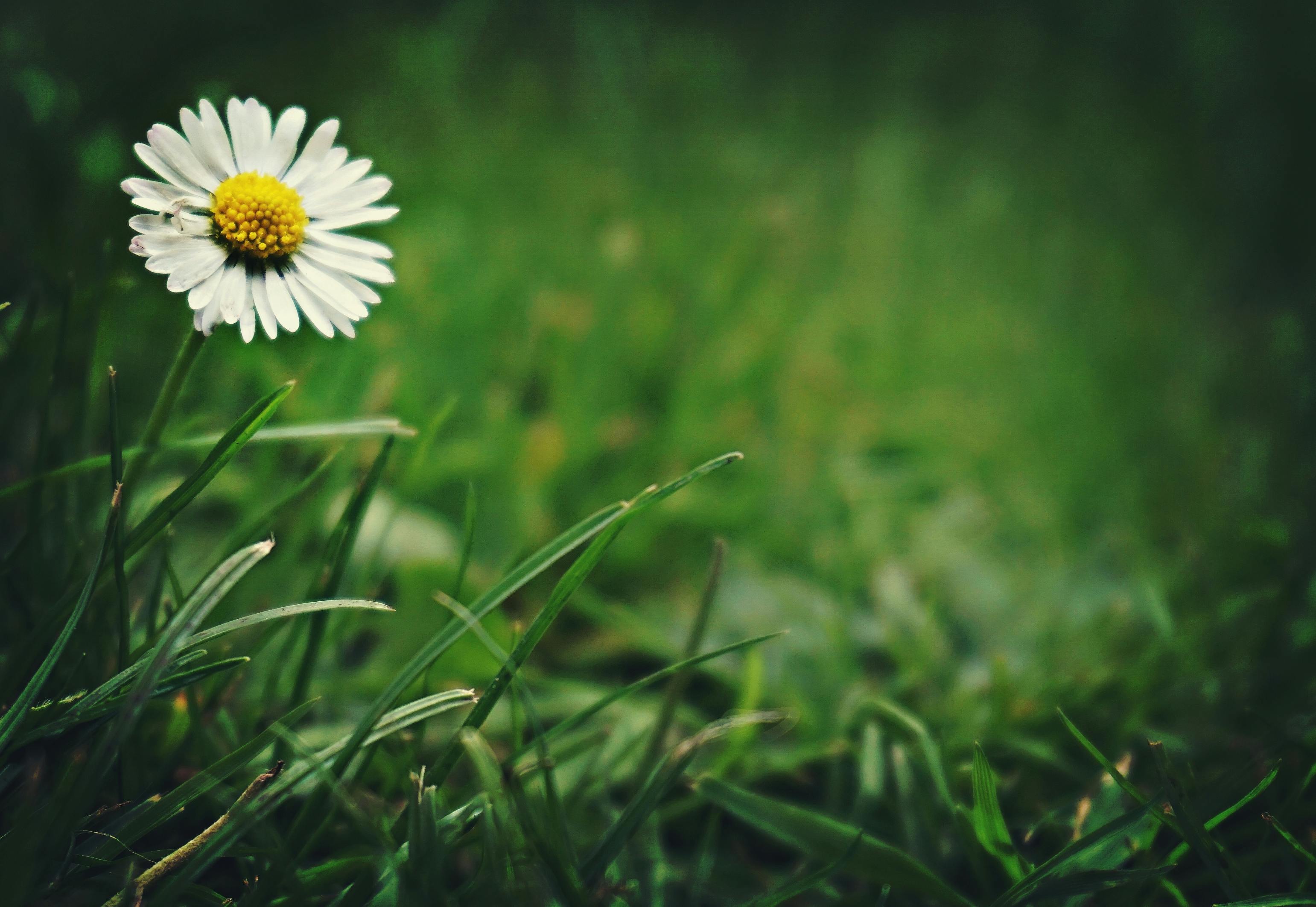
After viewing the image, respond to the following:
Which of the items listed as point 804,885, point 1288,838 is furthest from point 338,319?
point 1288,838

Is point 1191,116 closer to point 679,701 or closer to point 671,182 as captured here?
point 671,182

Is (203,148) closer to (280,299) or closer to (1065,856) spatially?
(280,299)

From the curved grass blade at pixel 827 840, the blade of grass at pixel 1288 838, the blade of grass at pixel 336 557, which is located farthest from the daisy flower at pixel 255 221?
the blade of grass at pixel 1288 838

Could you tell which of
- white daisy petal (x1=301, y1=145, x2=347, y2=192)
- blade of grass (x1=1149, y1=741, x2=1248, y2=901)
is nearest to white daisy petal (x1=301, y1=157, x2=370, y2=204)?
white daisy petal (x1=301, y1=145, x2=347, y2=192)

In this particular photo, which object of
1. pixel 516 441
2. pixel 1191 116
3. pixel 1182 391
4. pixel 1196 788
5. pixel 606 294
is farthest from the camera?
pixel 1191 116

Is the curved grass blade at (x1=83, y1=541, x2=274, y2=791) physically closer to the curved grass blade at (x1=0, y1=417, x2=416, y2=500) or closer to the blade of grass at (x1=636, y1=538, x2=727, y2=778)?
the curved grass blade at (x1=0, y1=417, x2=416, y2=500)

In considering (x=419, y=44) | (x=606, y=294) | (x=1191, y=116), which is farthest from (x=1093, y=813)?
(x=1191, y=116)

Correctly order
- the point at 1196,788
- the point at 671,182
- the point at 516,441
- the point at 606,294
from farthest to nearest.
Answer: the point at 671,182 < the point at 606,294 < the point at 516,441 < the point at 1196,788
